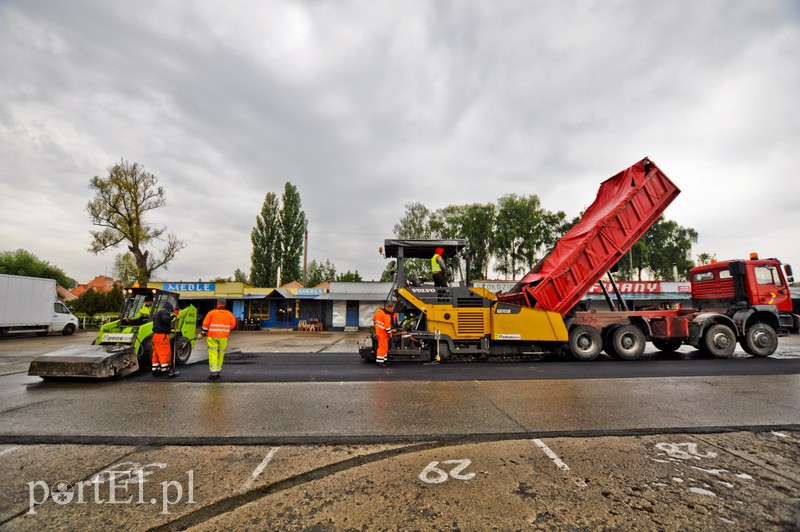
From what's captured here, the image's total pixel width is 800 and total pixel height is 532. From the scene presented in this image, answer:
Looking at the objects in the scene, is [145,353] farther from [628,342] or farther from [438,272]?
[628,342]

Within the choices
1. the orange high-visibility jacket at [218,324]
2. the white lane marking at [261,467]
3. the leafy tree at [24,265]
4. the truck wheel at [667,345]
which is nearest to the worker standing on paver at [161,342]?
the orange high-visibility jacket at [218,324]

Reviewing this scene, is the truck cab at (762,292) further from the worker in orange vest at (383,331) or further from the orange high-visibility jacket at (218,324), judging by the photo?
the orange high-visibility jacket at (218,324)

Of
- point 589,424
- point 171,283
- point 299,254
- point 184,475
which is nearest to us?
point 184,475

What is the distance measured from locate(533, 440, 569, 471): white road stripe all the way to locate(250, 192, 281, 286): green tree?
124 feet

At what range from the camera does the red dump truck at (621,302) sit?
9250 millimetres

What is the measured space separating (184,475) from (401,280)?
22.2 feet

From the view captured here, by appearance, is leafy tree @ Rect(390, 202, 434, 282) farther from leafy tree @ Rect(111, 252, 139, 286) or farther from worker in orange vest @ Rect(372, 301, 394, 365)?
leafy tree @ Rect(111, 252, 139, 286)

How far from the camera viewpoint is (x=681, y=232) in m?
46.3

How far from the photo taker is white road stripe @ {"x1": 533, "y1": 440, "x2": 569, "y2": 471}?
10.1 feet

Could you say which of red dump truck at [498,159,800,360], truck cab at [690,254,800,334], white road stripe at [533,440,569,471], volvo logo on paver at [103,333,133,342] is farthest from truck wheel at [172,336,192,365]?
truck cab at [690,254,800,334]

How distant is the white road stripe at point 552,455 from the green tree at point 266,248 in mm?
37816

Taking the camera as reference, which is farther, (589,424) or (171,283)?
(171,283)


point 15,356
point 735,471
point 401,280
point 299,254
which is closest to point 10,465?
point 735,471

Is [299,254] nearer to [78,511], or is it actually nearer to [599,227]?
[599,227]
